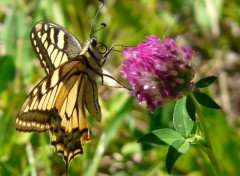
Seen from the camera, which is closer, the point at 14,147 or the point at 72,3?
the point at 14,147

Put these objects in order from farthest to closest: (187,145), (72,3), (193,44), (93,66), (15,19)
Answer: (193,44) → (72,3) → (15,19) → (93,66) → (187,145)

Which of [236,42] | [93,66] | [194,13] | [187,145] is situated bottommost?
[187,145]

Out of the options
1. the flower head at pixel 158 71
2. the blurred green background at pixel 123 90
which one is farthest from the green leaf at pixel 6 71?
the flower head at pixel 158 71

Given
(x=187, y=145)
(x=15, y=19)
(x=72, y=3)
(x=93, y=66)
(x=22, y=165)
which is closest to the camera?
(x=187, y=145)

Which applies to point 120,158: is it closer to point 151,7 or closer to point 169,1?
point 151,7

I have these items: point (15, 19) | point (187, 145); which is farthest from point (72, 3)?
point (187, 145)

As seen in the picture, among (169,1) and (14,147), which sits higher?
(169,1)

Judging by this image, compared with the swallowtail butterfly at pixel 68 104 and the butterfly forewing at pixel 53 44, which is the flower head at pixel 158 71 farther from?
the butterfly forewing at pixel 53 44
